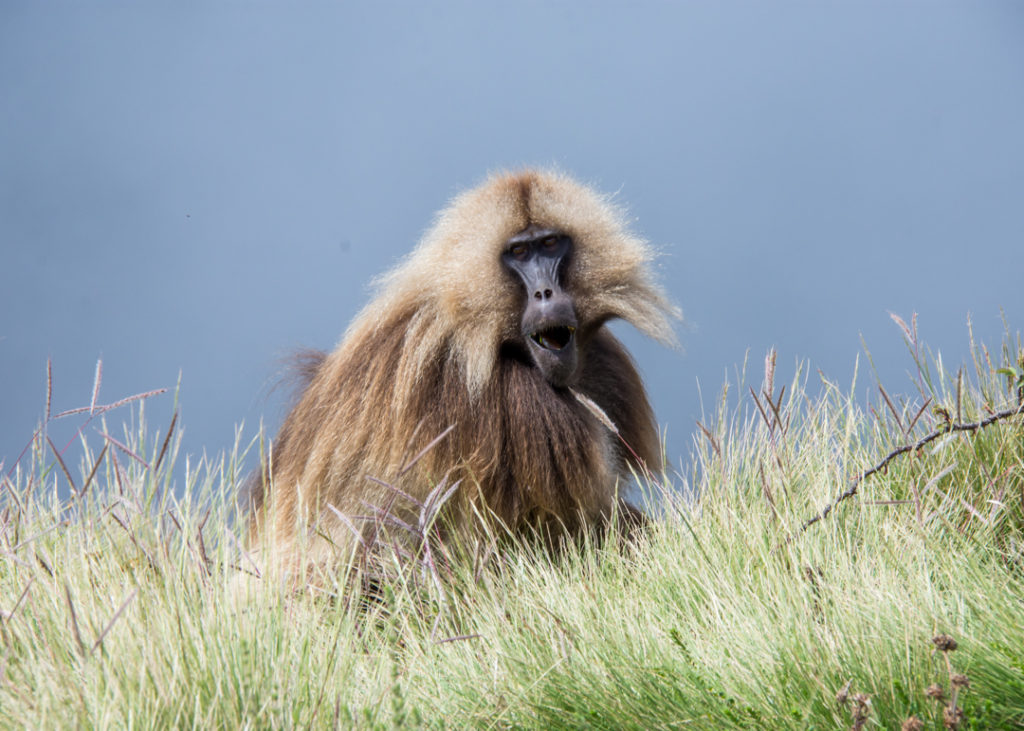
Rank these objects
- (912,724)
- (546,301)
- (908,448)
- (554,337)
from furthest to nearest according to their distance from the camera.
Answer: (554,337) → (546,301) → (908,448) → (912,724)

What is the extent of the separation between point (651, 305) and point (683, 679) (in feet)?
6.44

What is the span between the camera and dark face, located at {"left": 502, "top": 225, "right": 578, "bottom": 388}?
11.9ft

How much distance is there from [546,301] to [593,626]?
1.43 m

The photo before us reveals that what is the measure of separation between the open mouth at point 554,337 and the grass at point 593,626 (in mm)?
795

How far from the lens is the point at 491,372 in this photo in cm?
368

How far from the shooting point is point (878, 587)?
2.46 metres

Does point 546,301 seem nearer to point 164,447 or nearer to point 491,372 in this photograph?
point 491,372

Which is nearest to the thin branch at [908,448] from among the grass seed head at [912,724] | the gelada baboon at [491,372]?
the grass seed head at [912,724]

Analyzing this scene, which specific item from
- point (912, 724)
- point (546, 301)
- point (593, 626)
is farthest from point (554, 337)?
point (912, 724)

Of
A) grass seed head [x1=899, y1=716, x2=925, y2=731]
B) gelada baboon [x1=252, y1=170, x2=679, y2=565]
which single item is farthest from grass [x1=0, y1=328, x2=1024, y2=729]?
gelada baboon [x1=252, y1=170, x2=679, y2=565]

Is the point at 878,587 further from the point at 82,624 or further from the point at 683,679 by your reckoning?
the point at 82,624

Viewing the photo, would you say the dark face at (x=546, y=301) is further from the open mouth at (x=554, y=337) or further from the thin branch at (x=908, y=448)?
the thin branch at (x=908, y=448)

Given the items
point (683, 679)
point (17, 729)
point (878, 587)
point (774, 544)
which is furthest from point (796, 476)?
point (17, 729)

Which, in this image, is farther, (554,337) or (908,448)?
(554,337)
